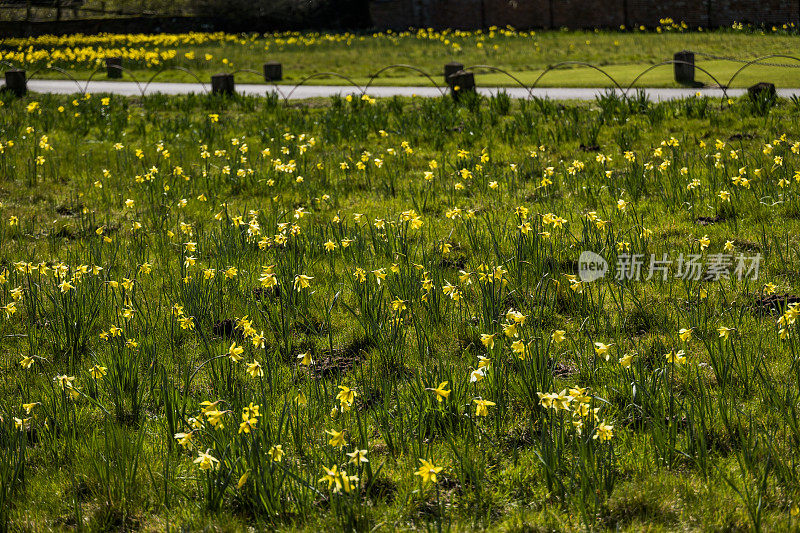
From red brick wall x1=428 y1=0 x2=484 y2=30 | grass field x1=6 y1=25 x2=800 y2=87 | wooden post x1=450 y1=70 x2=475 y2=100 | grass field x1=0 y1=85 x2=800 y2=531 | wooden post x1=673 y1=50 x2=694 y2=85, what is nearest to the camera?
grass field x1=0 y1=85 x2=800 y2=531

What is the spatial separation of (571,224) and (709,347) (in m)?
2.20

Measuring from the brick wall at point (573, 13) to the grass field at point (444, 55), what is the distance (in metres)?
A: 1.34

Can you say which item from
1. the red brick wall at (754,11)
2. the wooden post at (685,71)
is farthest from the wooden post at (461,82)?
the red brick wall at (754,11)

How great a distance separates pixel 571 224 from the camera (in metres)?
5.28

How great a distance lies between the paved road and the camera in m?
10.9

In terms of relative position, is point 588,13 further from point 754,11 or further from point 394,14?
point 394,14

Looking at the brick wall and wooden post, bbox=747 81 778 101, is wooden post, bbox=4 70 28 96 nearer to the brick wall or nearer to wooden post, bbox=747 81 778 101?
wooden post, bbox=747 81 778 101

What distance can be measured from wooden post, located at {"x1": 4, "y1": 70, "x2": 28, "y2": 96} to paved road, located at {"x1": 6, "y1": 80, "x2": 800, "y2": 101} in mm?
838

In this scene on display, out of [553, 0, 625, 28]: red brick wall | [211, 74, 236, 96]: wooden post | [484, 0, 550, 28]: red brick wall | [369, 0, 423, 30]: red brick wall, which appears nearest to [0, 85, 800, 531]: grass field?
[211, 74, 236, 96]: wooden post

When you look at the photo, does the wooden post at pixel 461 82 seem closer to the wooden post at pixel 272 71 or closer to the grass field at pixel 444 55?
the grass field at pixel 444 55

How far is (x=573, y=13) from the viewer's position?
85.0 ft

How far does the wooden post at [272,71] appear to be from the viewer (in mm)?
15195

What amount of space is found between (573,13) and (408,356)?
2465 centimetres

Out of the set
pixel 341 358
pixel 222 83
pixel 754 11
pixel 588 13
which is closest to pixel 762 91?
pixel 341 358
